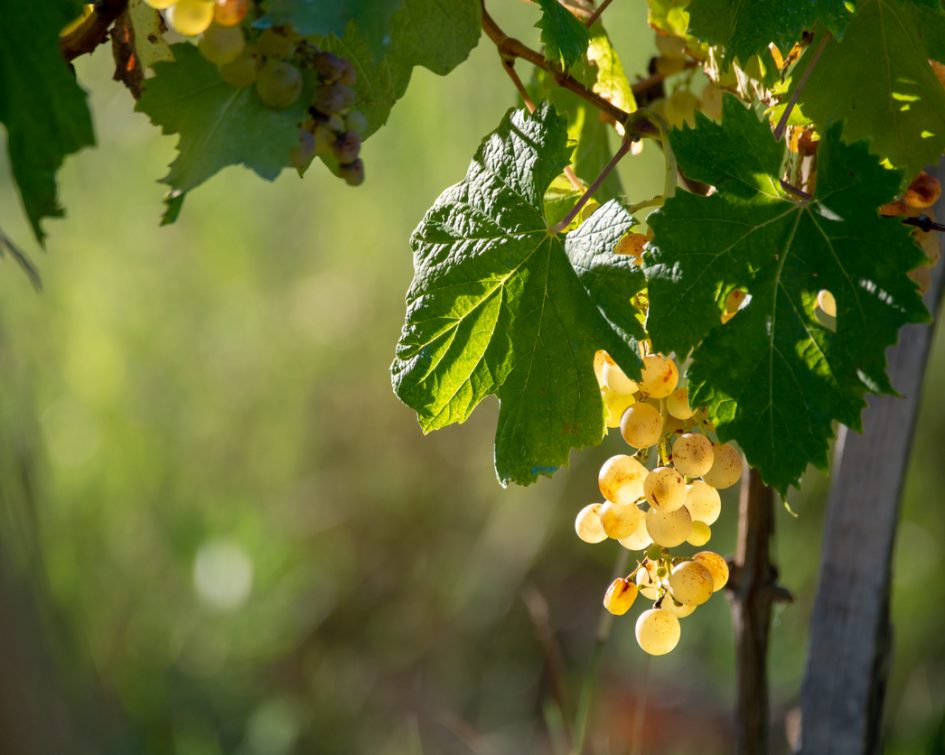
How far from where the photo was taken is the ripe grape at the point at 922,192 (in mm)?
646

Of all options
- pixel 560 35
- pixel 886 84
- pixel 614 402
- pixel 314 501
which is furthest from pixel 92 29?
pixel 314 501

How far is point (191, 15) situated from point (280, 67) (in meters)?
0.05

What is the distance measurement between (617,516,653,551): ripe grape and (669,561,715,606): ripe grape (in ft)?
0.12

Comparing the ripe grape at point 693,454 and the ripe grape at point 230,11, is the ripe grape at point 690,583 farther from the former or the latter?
the ripe grape at point 230,11

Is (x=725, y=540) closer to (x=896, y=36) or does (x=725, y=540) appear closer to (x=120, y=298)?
(x=120, y=298)

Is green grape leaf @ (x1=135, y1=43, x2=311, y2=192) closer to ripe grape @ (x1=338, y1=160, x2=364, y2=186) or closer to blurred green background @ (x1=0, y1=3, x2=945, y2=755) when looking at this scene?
ripe grape @ (x1=338, y1=160, x2=364, y2=186)

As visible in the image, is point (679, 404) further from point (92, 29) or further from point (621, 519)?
point (92, 29)

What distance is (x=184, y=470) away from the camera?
2.23 m

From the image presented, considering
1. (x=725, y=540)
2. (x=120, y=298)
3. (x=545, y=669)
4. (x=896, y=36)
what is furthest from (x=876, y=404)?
(x=120, y=298)

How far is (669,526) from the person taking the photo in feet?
1.99

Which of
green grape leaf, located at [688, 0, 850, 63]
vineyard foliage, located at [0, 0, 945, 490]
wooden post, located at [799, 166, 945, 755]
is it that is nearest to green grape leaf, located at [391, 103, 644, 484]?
vineyard foliage, located at [0, 0, 945, 490]

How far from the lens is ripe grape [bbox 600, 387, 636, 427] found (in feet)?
2.10

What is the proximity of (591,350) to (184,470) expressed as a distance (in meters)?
1.78

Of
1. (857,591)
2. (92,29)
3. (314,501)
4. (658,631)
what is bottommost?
(314,501)
